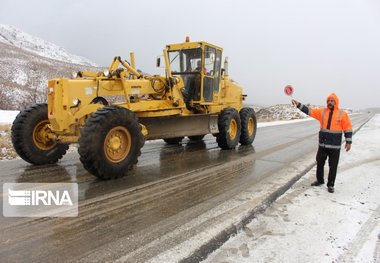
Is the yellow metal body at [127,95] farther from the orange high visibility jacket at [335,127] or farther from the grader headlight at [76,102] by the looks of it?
the orange high visibility jacket at [335,127]

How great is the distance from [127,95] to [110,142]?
56.2 inches

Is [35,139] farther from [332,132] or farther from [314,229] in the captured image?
[332,132]

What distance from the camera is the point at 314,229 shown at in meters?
4.36

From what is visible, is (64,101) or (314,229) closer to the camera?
(314,229)

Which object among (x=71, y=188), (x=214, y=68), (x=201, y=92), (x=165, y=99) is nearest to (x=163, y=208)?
(x=71, y=188)

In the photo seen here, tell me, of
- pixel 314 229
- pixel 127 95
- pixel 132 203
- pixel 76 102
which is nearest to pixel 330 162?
pixel 314 229

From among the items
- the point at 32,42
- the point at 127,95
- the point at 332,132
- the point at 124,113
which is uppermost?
the point at 32,42

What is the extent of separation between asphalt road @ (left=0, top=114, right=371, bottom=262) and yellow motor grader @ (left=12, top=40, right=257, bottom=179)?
0.44 metres

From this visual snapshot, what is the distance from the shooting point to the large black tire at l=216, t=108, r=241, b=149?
32.5 ft

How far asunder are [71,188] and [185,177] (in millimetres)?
2039

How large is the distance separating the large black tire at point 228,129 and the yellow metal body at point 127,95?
0.32 m

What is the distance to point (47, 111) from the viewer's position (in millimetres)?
7301

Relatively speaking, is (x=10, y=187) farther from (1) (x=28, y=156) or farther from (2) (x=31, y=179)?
(1) (x=28, y=156)

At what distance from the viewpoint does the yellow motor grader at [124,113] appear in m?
6.05
